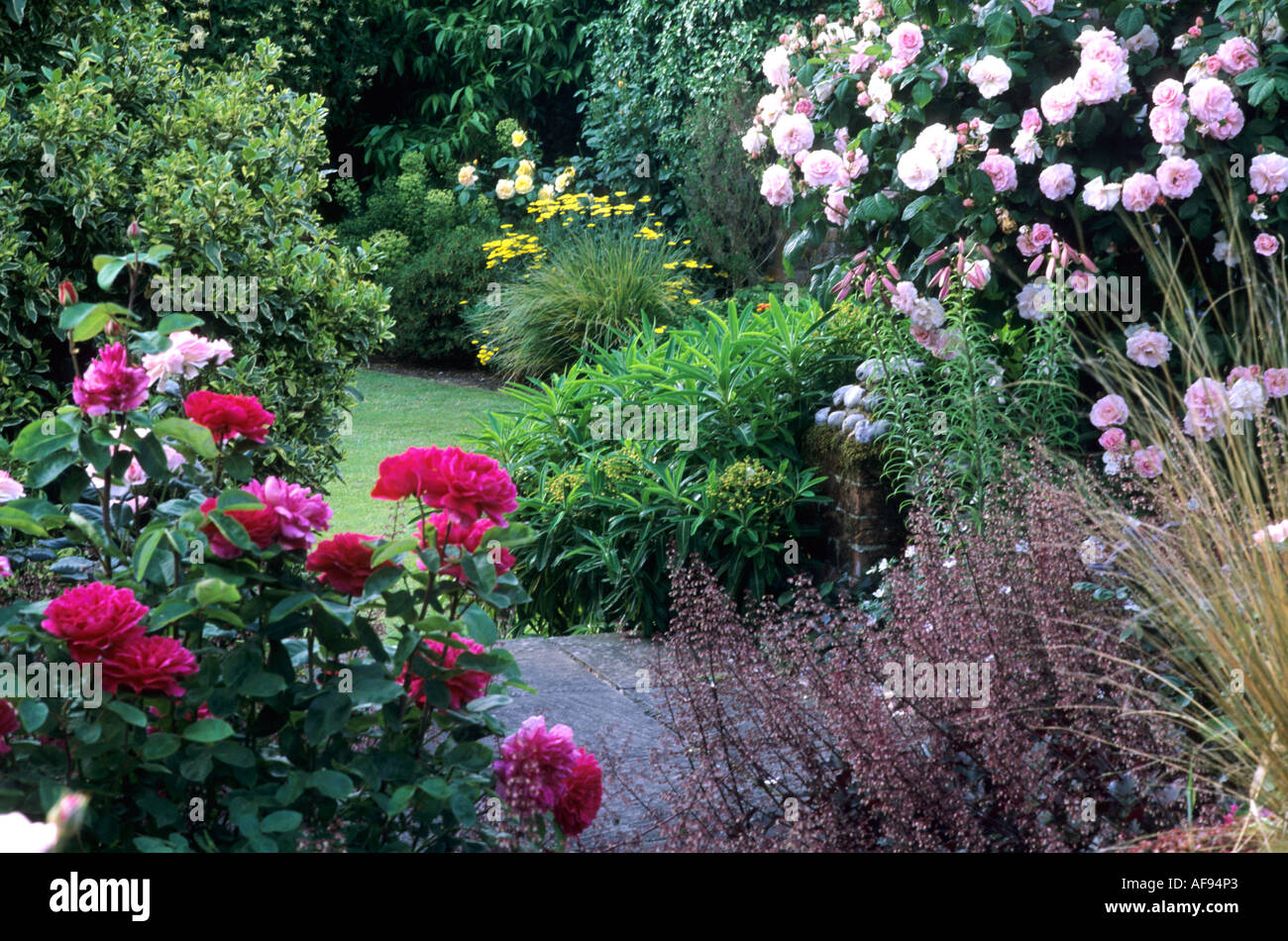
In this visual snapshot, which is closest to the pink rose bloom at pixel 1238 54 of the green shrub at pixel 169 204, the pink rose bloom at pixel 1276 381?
the pink rose bloom at pixel 1276 381

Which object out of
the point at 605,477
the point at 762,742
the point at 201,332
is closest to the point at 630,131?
the point at 605,477

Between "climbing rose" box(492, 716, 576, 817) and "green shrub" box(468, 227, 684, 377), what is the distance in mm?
5854

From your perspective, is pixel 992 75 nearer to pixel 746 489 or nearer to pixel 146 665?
pixel 746 489

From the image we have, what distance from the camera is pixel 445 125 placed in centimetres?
1243

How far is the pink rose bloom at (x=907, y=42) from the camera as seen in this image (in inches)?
152

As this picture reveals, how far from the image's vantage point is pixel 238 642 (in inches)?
79.0

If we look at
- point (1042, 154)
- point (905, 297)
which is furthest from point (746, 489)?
point (1042, 154)

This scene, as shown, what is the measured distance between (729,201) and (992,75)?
5.57 meters

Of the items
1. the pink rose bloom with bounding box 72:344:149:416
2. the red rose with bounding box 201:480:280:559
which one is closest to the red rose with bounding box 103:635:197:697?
the red rose with bounding box 201:480:280:559

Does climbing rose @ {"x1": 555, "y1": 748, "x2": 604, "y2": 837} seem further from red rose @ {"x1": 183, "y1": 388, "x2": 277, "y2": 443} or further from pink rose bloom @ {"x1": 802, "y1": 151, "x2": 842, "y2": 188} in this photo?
pink rose bloom @ {"x1": 802, "y1": 151, "x2": 842, "y2": 188}

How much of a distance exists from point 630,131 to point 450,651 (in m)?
9.46

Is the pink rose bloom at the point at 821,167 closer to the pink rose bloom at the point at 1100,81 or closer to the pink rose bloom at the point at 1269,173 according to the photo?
the pink rose bloom at the point at 1100,81

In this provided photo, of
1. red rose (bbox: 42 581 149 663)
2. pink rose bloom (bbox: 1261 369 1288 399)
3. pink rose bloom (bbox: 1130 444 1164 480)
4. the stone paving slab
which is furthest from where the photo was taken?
pink rose bloom (bbox: 1130 444 1164 480)

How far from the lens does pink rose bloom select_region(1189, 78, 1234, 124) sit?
3.40 m
